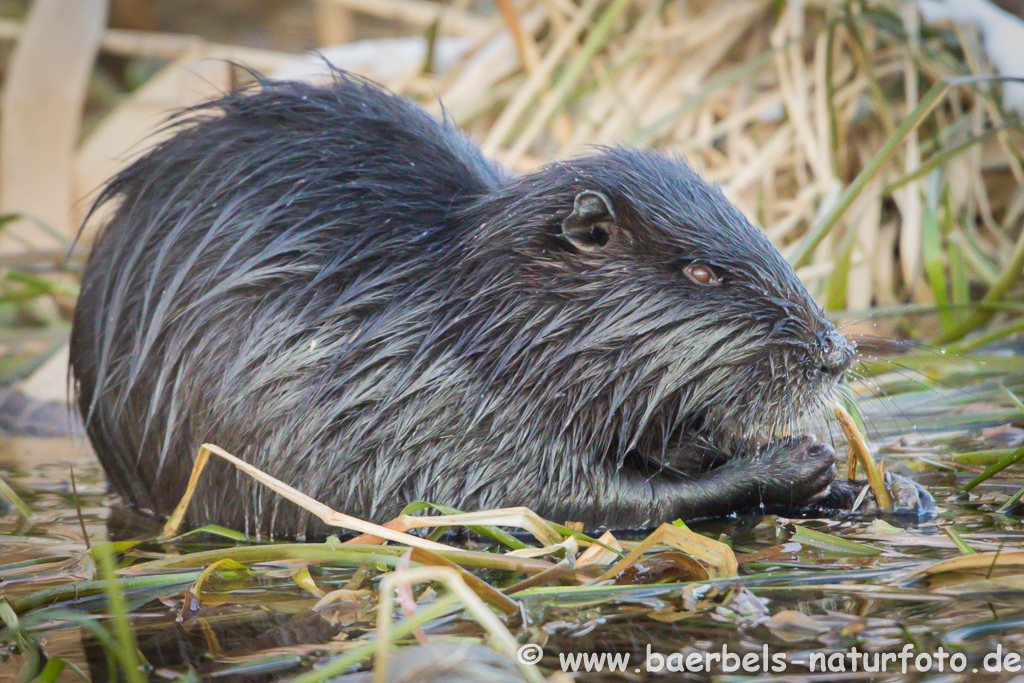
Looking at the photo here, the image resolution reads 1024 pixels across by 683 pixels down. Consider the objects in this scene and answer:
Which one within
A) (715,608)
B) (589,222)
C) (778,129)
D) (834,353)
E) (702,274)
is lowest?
(715,608)

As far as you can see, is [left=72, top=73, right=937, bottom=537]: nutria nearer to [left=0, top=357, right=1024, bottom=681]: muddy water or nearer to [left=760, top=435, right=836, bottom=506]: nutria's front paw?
[left=760, top=435, right=836, bottom=506]: nutria's front paw

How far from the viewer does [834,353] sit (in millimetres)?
2170

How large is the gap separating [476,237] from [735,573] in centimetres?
104

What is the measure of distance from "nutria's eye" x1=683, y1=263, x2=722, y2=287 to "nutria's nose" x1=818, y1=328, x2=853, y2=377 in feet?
0.82

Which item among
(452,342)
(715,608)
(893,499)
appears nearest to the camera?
(715,608)

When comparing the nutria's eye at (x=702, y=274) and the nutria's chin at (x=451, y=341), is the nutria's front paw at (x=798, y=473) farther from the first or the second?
the nutria's eye at (x=702, y=274)

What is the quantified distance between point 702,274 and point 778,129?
108 inches

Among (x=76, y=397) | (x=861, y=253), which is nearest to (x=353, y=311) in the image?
(x=76, y=397)

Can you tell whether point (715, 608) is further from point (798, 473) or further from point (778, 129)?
point (778, 129)

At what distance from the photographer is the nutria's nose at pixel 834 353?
2.17 meters

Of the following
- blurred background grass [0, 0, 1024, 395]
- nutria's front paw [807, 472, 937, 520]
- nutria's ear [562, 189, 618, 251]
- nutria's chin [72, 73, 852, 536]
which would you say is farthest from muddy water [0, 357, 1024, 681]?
blurred background grass [0, 0, 1024, 395]

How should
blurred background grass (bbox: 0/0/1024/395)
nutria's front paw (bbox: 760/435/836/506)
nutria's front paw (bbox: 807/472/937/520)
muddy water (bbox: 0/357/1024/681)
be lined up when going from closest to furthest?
muddy water (bbox: 0/357/1024/681), nutria's front paw (bbox: 807/472/937/520), nutria's front paw (bbox: 760/435/836/506), blurred background grass (bbox: 0/0/1024/395)

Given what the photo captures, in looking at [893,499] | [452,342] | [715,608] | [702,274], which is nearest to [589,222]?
[702,274]

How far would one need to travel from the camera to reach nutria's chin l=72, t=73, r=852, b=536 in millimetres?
2191
